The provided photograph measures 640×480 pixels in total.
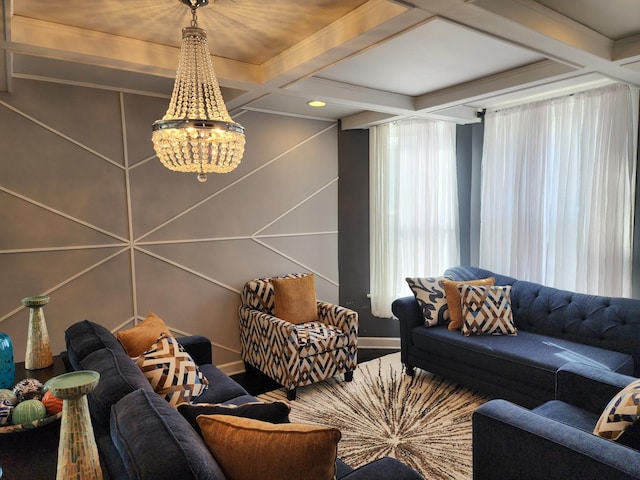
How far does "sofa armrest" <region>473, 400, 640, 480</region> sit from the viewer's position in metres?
1.54

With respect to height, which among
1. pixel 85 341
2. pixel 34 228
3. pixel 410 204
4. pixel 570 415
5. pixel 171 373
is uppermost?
pixel 410 204

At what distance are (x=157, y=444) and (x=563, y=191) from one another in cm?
360

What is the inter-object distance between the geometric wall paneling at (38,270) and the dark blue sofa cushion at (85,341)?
1.02m

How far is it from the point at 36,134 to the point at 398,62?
252 centimetres

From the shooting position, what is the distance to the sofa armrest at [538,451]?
60.8 inches

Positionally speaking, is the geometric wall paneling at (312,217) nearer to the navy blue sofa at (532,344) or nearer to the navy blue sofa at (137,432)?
the navy blue sofa at (532,344)

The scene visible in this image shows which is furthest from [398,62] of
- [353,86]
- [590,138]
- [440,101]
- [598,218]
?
[598,218]

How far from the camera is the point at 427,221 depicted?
4410 millimetres

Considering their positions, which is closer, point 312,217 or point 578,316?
point 578,316

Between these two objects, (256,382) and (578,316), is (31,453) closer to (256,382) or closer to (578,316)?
(256,382)

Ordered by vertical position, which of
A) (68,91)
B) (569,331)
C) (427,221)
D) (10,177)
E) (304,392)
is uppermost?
(68,91)

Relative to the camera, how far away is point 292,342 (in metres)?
3.29

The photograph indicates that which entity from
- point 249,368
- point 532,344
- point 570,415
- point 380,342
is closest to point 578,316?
point 532,344

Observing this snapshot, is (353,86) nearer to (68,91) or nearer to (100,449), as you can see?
(68,91)
